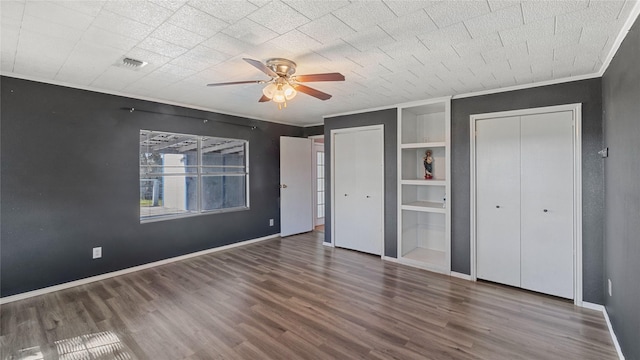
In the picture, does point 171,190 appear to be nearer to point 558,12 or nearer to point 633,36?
point 558,12

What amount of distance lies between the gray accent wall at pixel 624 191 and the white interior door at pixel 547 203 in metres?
0.39

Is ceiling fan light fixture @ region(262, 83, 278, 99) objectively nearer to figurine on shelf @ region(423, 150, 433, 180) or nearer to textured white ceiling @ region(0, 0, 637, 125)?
textured white ceiling @ region(0, 0, 637, 125)

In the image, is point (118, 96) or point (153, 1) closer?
point (153, 1)

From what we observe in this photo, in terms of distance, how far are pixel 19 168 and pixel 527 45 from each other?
4.91 metres

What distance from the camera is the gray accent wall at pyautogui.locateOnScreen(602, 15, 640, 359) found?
171cm

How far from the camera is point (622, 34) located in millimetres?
1950

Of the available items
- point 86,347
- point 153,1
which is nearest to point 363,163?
point 153,1

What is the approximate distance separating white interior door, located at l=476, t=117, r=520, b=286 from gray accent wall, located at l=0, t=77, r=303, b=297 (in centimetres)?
407

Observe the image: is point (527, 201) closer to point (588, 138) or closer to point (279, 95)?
point (588, 138)

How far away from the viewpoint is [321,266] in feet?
13.2

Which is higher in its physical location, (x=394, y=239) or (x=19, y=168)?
(x=19, y=168)

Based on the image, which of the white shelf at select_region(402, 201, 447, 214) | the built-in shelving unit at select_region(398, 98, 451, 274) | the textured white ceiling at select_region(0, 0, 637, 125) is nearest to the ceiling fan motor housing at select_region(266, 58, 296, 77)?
the textured white ceiling at select_region(0, 0, 637, 125)

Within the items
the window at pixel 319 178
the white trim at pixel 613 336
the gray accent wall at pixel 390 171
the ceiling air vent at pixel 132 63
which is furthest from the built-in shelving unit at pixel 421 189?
the ceiling air vent at pixel 132 63

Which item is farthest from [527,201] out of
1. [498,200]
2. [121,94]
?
[121,94]
